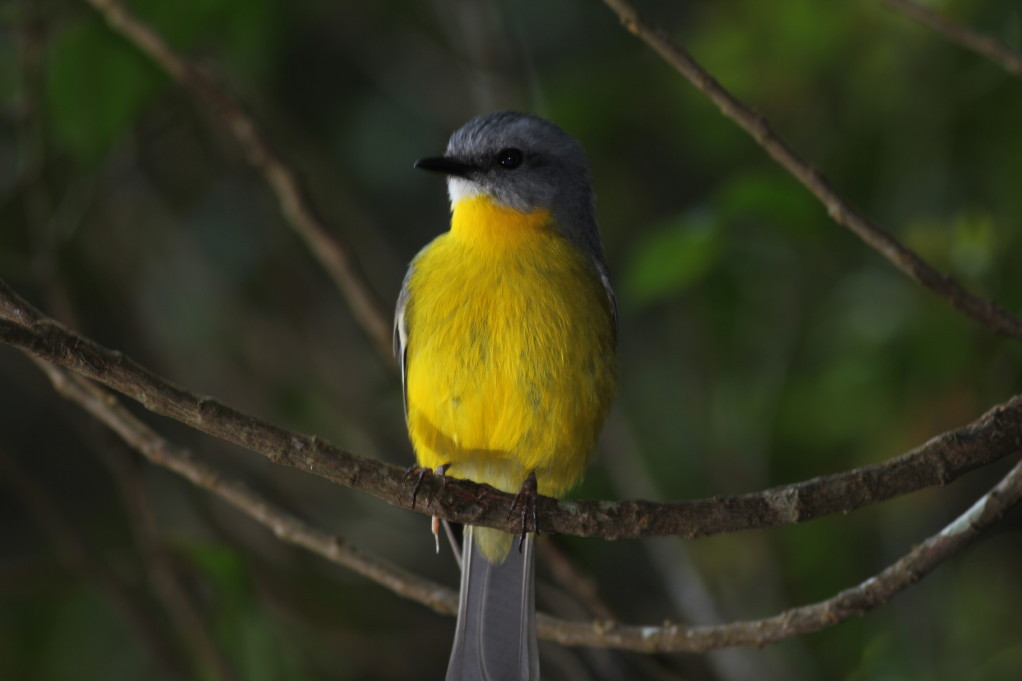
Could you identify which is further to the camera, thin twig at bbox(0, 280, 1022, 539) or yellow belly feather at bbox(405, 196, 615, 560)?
yellow belly feather at bbox(405, 196, 615, 560)

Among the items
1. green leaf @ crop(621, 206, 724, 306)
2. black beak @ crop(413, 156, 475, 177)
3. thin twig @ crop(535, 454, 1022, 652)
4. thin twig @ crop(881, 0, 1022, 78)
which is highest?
black beak @ crop(413, 156, 475, 177)

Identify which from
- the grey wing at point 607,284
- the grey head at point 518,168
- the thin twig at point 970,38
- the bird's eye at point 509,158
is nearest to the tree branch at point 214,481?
the grey wing at point 607,284

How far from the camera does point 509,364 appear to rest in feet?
10.6

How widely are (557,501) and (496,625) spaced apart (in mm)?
872

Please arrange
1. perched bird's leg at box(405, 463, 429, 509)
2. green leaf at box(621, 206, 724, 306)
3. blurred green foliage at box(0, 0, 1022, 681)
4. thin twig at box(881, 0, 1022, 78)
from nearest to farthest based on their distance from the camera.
Answer: 1. perched bird's leg at box(405, 463, 429, 509)
2. thin twig at box(881, 0, 1022, 78)
3. green leaf at box(621, 206, 724, 306)
4. blurred green foliage at box(0, 0, 1022, 681)

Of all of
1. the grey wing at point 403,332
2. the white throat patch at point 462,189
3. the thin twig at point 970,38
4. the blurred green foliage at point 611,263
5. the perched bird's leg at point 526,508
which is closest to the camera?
the perched bird's leg at point 526,508

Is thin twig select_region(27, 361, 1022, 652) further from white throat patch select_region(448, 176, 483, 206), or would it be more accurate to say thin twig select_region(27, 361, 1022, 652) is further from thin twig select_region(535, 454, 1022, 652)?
white throat patch select_region(448, 176, 483, 206)

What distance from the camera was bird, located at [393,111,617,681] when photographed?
326 cm

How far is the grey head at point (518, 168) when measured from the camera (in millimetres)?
3734

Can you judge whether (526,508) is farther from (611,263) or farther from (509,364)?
(611,263)

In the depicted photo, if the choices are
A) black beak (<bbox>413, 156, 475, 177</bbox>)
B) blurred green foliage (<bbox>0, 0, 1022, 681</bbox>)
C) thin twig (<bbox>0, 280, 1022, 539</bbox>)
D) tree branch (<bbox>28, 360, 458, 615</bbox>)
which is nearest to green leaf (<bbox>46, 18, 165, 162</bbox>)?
blurred green foliage (<bbox>0, 0, 1022, 681</bbox>)

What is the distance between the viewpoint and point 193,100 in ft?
18.3

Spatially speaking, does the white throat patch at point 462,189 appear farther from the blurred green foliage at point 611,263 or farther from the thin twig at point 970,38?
the thin twig at point 970,38

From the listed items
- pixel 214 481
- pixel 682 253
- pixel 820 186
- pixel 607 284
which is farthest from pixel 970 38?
pixel 214 481
